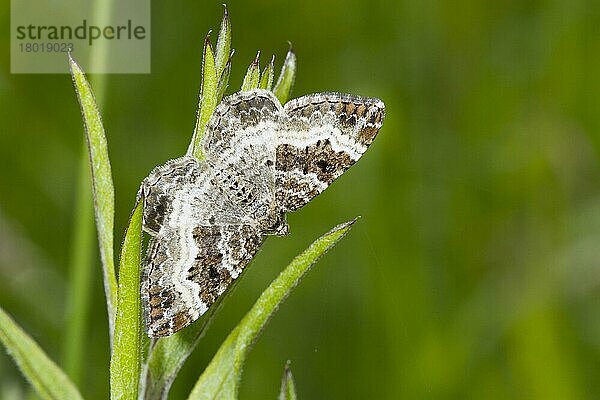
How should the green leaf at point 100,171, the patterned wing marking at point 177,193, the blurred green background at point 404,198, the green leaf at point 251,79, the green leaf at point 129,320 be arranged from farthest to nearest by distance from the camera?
the blurred green background at point 404,198 → the patterned wing marking at point 177,193 → the green leaf at point 251,79 → the green leaf at point 100,171 → the green leaf at point 129,320

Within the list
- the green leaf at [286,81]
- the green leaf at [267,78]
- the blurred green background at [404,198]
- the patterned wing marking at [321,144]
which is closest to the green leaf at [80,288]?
the blurred green background at [404,198]

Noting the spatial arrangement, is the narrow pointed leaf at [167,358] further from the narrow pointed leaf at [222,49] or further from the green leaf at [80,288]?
the green leaf at [80,288]

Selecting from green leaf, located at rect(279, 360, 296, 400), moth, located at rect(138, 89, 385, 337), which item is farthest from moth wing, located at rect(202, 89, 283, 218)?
green leaf, located at rect(279, 360, 296, 400)

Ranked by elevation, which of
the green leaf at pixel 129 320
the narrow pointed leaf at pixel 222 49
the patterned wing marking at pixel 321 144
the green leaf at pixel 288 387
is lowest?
the green leaf at pixel 288 387

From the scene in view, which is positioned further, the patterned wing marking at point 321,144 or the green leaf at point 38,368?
the patterned wing marking at point 321,144

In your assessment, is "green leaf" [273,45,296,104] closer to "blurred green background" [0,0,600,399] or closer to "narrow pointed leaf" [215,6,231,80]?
"narrow pointed leaf" [215,6,231,80]
